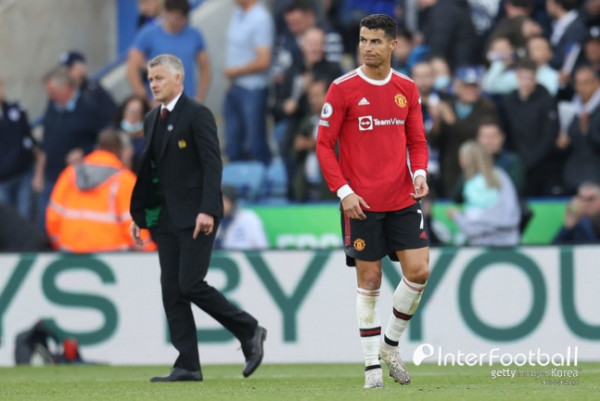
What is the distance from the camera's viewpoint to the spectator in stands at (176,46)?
51.1ft

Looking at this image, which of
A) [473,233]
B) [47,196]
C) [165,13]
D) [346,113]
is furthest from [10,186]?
[346,113]

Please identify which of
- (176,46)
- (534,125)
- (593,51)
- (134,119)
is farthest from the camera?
(176,46)

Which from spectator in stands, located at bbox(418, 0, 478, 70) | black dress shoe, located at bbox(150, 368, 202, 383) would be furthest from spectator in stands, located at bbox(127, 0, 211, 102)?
black dress shoe, located at bbox(150, 368, 202, 383)

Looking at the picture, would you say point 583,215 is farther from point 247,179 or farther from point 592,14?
point 247,179

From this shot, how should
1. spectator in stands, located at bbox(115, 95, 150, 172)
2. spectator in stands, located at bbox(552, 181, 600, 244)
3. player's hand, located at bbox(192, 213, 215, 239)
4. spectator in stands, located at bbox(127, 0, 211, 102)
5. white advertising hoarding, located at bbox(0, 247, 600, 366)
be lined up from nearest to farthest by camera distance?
player's hand, located at bbox(192, 213, 215, 239) < white advertising hoarding, located at bbox(0, 247, 600, 366) < spectator in stands, located at bbox(552, 181, 600, 244) < spectator in stands, located at bbox(115, 95, 150, 172) < spectator in stands, located at bbox(127, 0, 211, 102)

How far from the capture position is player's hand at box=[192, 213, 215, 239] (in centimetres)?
938

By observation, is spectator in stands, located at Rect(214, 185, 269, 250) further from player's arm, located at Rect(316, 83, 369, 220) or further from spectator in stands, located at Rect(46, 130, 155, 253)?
player's arm, located at Rect(316, 83, 369, 220)

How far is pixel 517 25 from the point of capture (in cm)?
1513

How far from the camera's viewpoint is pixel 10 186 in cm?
1605

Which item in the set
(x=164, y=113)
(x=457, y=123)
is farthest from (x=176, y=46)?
(x=164, y=113)

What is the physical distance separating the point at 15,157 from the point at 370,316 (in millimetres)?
8312

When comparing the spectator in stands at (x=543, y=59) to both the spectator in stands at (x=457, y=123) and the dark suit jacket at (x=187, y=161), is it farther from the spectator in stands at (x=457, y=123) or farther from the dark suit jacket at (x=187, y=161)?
→ the dark suit jacket at (x=187, y=161)

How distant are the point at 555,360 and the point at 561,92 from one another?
3558mm

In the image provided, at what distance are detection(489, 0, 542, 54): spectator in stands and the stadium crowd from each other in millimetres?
15
